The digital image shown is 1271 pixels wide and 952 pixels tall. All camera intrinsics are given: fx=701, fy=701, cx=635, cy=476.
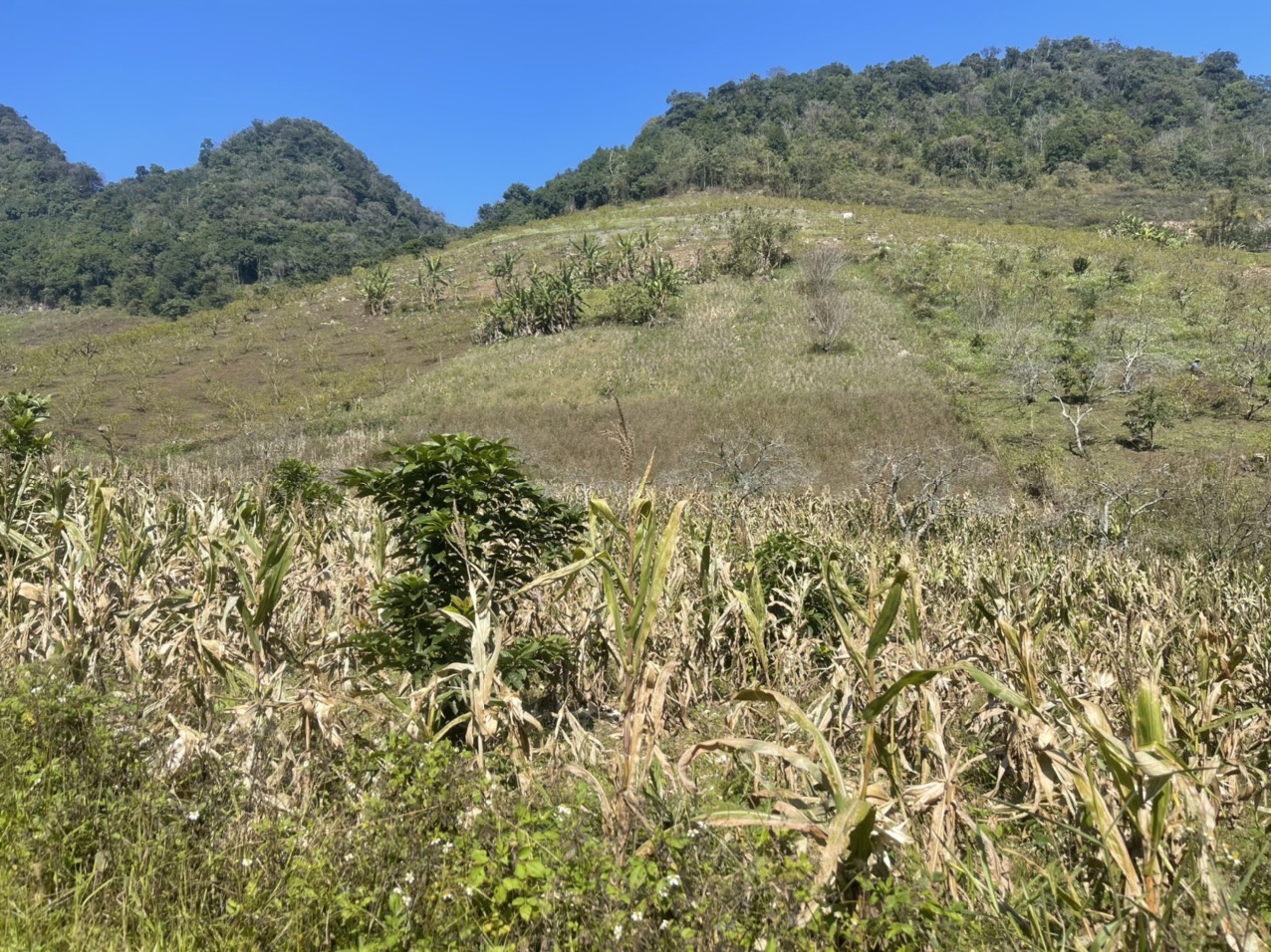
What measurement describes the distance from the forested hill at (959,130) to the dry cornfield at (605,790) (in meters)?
67.7

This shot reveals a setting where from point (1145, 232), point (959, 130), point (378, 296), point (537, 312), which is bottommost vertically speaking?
point (537, 312)

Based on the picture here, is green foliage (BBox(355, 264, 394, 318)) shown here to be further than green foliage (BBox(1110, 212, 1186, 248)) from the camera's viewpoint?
Yes

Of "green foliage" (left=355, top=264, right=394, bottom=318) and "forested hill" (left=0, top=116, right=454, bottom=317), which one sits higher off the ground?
"forested hill" (left=0, top=116, right=454, bottom=317)

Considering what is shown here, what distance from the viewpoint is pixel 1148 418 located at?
16109 mm

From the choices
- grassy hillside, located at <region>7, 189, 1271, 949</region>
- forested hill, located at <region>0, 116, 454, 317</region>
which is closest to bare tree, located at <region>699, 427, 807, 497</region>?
grassy hillside, located at <region>7, 189, 1271, 949</region>

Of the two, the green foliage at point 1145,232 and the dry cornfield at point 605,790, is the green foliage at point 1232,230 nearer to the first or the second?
the green foliage at point 1145,232

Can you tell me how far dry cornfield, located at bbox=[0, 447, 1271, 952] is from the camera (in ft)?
5.76

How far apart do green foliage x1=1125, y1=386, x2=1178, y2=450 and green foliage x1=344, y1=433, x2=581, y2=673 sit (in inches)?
688

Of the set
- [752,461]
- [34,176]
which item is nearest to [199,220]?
[34,176]

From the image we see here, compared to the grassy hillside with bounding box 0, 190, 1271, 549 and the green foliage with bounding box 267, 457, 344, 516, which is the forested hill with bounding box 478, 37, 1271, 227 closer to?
the grassy hillside with bounding box 0, 190, 1271, 549

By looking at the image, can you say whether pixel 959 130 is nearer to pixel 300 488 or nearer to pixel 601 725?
pixel 300 488

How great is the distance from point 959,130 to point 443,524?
320ft

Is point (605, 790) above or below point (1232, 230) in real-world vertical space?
below

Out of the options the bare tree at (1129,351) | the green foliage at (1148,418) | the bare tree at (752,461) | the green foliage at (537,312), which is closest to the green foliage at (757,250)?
the green foliage at (537,312)
